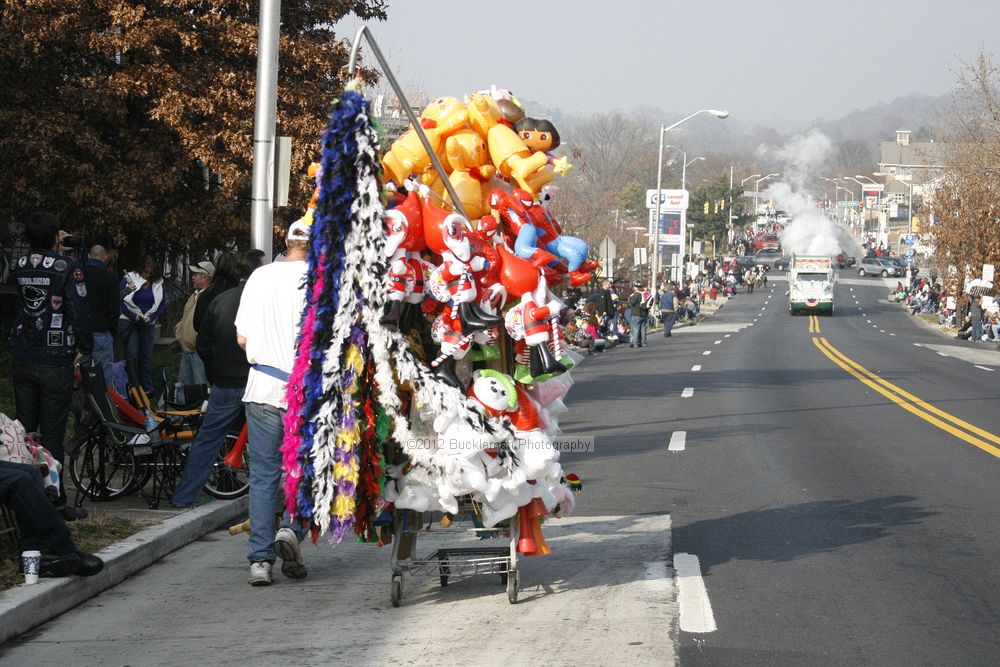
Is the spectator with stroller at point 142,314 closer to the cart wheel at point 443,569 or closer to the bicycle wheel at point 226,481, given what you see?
the bicycle wheel at point 226,481

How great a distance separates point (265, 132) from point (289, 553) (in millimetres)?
5459

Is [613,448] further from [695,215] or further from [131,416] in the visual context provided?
[695,215]

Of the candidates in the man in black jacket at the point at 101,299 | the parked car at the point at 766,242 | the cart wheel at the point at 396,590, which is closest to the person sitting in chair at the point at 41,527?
the cart wheel at the point at 396,590

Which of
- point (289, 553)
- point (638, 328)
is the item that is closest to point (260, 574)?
point (289, 553)

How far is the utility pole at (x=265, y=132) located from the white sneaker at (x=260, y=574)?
485 centimetres

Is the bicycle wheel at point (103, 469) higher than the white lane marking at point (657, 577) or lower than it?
higher

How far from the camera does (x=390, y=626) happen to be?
6.48 meters

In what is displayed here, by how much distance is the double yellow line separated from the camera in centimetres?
1507

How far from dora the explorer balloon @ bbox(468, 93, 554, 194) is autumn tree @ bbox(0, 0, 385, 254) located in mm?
12535

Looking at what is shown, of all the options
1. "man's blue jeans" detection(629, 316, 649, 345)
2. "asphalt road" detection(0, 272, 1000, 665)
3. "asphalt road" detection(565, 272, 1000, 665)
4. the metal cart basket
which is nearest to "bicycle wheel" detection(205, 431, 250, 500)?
"asphalt road" detection(0, 272, 1000, 665)

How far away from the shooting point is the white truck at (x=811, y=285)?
66.5m

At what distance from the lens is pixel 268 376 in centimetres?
739

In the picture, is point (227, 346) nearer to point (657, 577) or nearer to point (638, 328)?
point (657, 577)

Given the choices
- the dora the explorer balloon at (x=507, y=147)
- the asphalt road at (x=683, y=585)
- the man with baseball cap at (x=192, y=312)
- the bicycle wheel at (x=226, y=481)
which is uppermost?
the dora the explorer balloon at (x=507, y=147)
